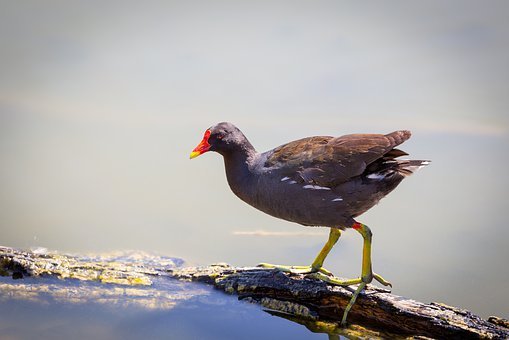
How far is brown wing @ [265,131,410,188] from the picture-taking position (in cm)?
366

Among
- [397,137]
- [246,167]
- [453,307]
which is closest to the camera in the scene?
[453,307]

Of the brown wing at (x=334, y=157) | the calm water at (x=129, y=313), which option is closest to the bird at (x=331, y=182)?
the brown wing at (x=334, y=157)

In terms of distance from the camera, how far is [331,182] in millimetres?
3664

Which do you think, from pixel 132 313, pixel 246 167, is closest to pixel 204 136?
pixel 246 167

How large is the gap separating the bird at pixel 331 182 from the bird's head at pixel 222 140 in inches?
8.5

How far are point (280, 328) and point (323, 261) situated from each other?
24.0 inches

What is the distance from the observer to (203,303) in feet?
11.9

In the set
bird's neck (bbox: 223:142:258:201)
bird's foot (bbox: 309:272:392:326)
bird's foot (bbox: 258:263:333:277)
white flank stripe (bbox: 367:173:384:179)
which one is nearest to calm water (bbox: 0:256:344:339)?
bird's foot (bbox: 309:272:392:326)

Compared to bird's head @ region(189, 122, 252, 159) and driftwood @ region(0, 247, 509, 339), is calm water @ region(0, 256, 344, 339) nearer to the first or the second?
driftwood @ region(0, 247, 509, 339)

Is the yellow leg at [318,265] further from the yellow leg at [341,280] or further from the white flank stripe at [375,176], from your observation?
the white flank stripe at [375,176]

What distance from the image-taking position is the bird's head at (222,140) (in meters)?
4.03

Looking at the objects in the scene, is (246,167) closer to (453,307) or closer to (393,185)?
(393,185)

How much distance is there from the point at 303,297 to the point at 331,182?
0.65 metres

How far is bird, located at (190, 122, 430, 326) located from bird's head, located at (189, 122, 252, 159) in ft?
0.71
